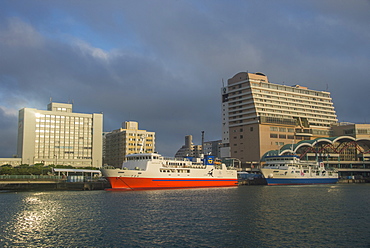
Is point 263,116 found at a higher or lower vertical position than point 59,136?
higher

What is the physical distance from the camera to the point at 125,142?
461 ft

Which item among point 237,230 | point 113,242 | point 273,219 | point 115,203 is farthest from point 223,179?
point 113,242

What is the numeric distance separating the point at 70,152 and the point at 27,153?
13.9 metres

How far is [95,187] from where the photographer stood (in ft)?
239

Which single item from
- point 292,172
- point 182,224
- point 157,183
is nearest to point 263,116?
point 292,172

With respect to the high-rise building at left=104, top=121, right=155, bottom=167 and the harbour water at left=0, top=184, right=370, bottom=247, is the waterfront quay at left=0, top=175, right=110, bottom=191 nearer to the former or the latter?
the harbour water at left=0, top=184, right=370, bottom=247

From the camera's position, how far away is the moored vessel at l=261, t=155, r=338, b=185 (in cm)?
8944

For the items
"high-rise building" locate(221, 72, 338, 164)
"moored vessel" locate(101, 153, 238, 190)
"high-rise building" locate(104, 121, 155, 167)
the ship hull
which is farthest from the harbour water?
"high-rise building" locate(104, 121, 155, 167)

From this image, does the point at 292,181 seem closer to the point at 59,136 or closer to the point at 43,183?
the point at 43,183

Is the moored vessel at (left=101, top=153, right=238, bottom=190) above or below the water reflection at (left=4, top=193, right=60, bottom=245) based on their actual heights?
above

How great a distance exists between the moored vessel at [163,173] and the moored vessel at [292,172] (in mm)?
13854

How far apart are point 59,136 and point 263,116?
2921 inches

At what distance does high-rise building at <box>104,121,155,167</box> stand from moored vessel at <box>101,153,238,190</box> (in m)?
59.7

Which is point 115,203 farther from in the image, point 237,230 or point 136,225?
point 237,230
